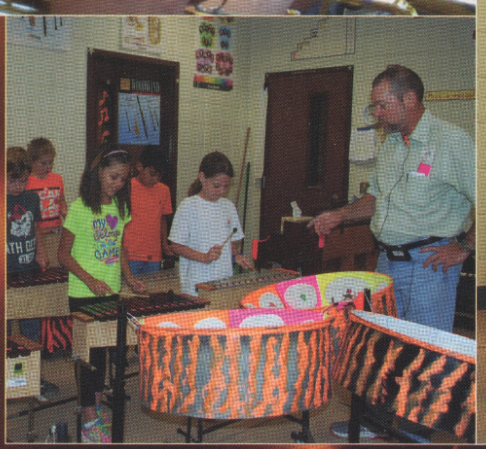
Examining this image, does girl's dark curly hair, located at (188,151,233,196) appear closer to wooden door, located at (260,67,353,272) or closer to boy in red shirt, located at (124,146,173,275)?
boy in red shirt, located at (124,146,173,275)

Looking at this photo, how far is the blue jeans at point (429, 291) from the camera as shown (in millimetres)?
1637

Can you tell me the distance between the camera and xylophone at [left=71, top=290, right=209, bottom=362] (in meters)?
1.63

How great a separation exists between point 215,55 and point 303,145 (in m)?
0.63

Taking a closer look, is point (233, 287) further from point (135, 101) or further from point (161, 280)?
point (135, 101)

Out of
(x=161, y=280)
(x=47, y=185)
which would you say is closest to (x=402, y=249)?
(x=161, y=280)

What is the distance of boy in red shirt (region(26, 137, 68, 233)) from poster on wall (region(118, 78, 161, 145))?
0.86 feet

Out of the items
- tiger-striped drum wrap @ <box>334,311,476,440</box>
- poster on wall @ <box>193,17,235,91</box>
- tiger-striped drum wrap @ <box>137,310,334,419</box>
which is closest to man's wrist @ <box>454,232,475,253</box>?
tiger-striped drum wrap @ <box>334,311,476,440</box>

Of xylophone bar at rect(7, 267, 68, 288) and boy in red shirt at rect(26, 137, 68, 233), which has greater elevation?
boy in red shirt at rect(26, 137, 68, 233)

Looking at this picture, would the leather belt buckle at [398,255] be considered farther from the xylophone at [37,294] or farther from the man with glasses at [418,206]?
the xylophone at [37,294]

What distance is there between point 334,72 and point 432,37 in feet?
2.09

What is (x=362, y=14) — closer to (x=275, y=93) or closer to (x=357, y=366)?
(x=357, y=366)

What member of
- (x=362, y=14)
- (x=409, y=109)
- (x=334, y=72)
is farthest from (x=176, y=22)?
(x=334, y=72)

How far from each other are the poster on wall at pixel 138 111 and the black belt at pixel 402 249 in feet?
2.77

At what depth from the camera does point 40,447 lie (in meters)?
1.26
